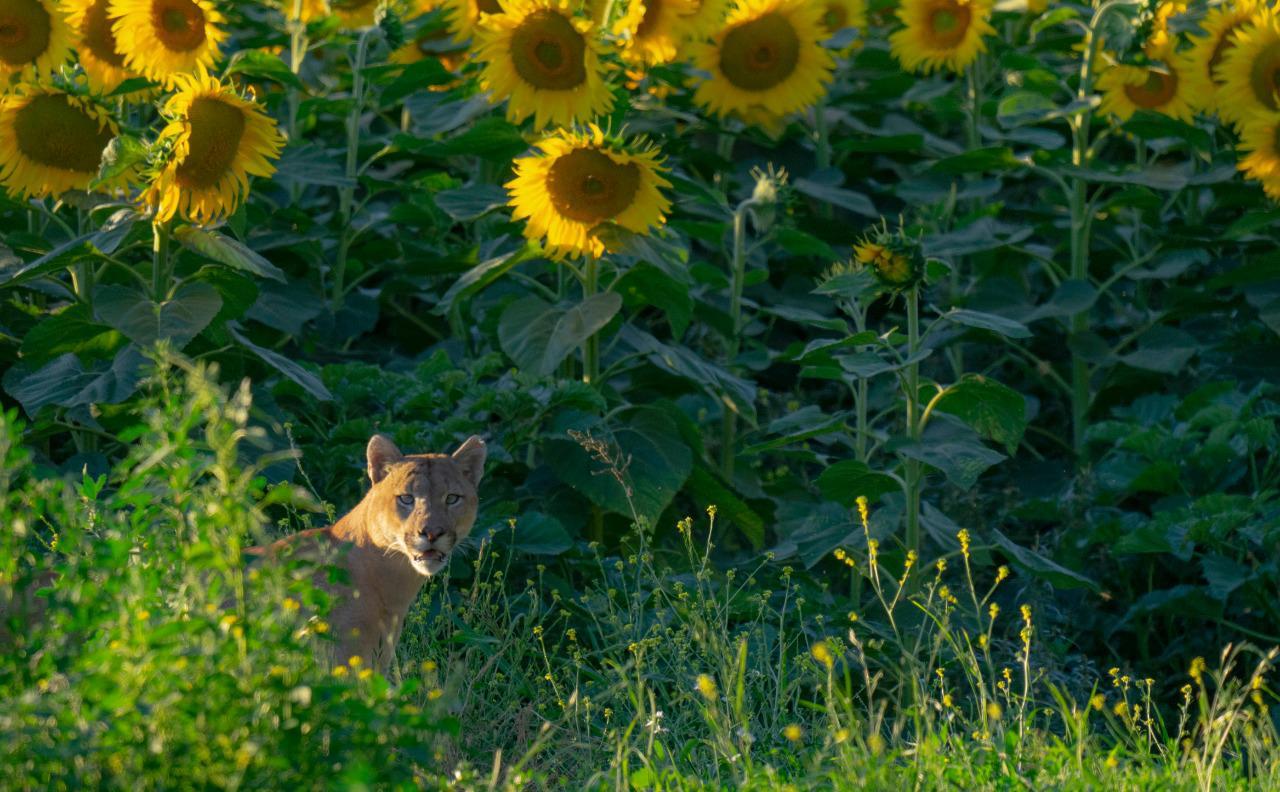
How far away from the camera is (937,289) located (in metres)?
7.42

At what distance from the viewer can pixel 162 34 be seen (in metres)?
5.88

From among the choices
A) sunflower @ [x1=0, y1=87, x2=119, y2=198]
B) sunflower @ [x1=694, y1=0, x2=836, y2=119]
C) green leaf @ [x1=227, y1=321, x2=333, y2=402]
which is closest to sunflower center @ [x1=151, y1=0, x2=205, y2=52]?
sunflower @ [x1=0, y1=87, x2=119, y2=198]

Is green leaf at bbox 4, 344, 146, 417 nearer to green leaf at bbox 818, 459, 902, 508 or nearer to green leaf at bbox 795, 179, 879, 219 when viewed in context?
green leaf at bbox 818, 459, 902, 508

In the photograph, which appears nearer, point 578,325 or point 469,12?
point 578,325

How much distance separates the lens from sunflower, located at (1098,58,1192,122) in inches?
267

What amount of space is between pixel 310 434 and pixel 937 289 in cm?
288

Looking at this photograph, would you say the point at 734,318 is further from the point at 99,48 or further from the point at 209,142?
the point at 99,48

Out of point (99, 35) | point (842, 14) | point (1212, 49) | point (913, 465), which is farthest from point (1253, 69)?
point (99, 35)

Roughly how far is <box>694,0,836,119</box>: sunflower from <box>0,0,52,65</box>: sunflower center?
242 centimetres

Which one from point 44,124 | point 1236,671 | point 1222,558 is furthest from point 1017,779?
point 44,124

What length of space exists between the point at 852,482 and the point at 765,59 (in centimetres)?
232

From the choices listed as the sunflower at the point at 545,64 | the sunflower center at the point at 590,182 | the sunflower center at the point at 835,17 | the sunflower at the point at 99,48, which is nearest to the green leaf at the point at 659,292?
the sunflower center at the point at 590,182

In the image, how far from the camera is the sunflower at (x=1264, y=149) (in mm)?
6520

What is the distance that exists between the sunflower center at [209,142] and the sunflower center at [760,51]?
2.32 meters
